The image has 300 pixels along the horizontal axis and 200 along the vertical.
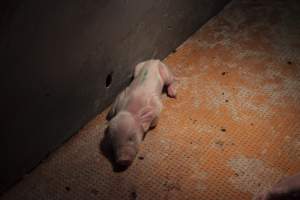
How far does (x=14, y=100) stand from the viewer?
1.65 metres

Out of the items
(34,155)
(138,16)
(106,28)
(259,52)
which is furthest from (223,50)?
(34,155)

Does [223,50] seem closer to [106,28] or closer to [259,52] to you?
[259,52]

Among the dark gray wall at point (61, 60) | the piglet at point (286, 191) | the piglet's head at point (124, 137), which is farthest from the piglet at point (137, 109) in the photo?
the piglet at point (286, 191)

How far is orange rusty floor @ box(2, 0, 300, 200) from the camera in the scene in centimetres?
190

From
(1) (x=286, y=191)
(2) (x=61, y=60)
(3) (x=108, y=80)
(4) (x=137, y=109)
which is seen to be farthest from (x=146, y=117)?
(1) (x=286, y=191)

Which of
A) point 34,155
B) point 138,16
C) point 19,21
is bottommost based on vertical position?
point 34,155

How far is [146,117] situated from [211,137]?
1.04 feet

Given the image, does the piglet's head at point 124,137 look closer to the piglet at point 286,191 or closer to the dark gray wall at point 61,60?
the dark gray wall at point 61,60

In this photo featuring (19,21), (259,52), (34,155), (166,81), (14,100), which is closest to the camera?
(19,21)

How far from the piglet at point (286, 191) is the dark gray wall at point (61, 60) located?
89cm

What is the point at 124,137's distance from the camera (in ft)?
6.36

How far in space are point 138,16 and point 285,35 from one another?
3.25 ft

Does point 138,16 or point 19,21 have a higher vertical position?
point 19,21

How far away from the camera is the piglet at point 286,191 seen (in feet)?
5.43
